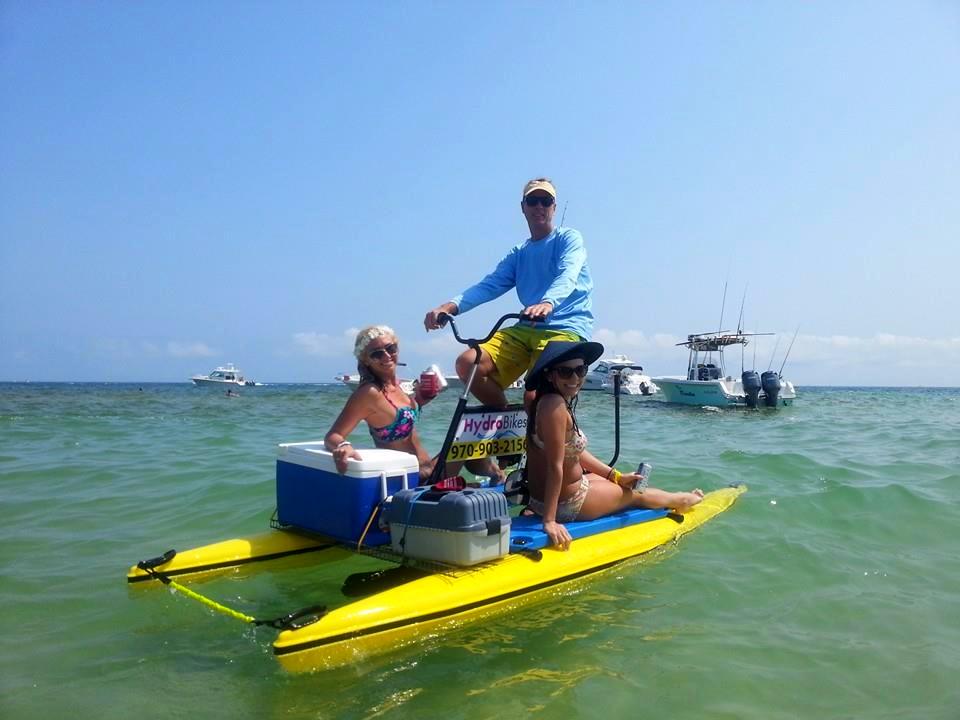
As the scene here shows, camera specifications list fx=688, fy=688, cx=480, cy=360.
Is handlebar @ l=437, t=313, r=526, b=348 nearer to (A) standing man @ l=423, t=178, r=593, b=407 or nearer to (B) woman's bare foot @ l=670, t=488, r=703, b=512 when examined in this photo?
(A) standing man @ l=423, t=178, r=593, b=407

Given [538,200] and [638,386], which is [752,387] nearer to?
[638,386]

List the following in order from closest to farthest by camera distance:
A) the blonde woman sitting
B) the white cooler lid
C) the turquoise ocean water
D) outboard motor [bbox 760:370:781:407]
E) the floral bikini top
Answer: the turquoise ocean water < the white cooler lid < the blonde woman sitting < the floral bikini top < outboard motor [bbox 760:370:781:407]

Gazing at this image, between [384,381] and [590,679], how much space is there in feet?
7.37

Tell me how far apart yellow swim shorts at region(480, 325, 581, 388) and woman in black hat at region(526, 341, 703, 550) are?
47 cm

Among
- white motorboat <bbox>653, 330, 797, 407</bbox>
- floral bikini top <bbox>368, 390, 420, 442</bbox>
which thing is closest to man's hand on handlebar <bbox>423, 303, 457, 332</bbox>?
floral bikini top <bbox>368, 390, 420, 442</bbox>

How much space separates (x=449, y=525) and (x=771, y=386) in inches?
1197

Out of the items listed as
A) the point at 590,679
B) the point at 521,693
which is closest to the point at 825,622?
the point at 590,679

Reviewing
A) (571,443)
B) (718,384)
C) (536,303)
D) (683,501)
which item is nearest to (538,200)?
(536,303)

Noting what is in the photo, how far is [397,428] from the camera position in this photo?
15.3 ft

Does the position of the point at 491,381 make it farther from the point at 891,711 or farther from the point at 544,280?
the point at 891,711

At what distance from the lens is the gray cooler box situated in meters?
3.71

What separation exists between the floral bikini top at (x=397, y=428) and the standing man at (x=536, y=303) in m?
0.49

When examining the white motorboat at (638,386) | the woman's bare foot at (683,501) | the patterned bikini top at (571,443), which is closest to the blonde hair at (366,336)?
the patterned bikini top at (571,443)

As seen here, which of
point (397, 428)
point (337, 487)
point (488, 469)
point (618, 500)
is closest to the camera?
point (337, 487)
